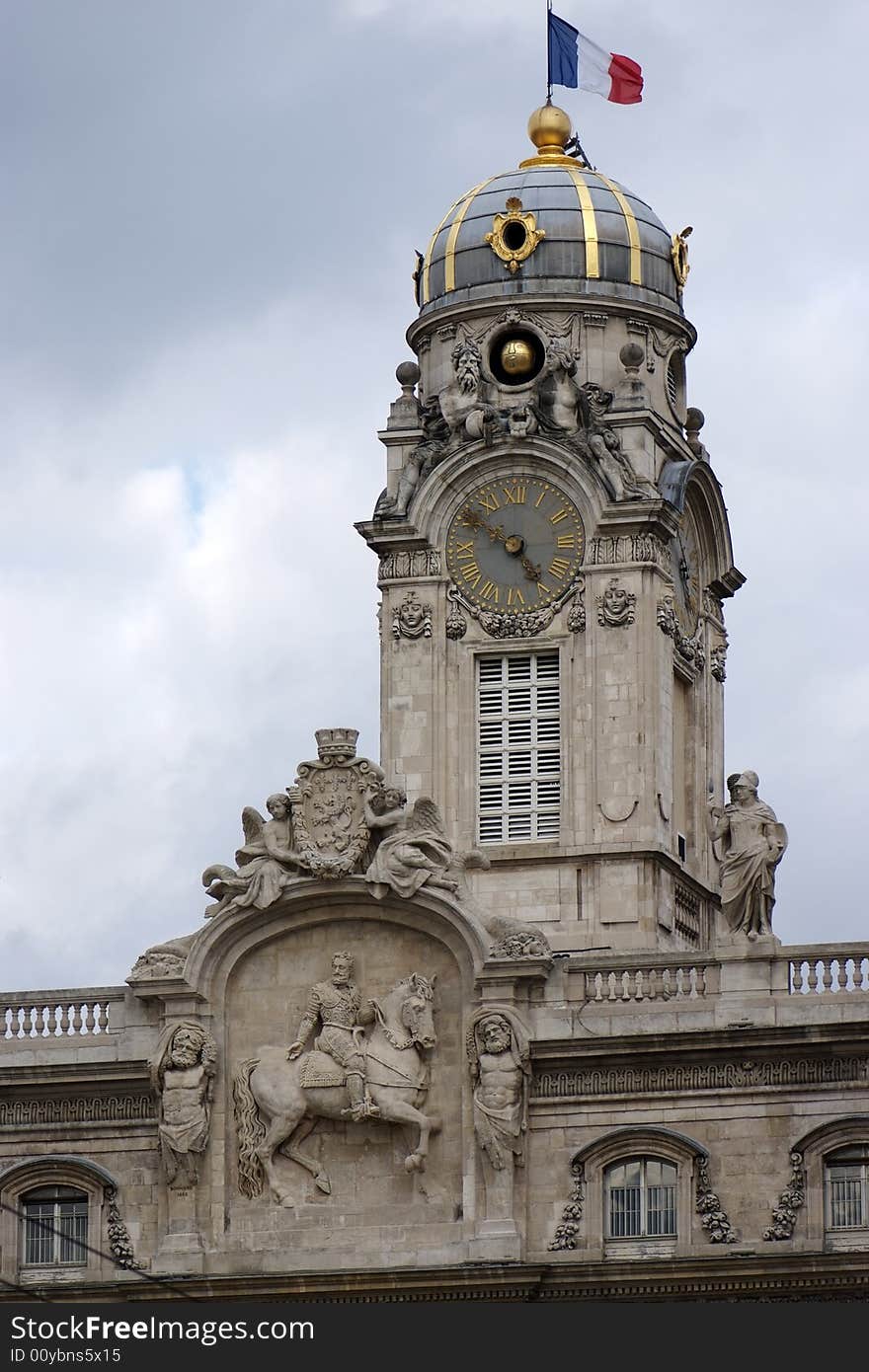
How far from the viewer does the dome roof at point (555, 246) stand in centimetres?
9769

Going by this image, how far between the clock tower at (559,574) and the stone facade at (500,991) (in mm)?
78

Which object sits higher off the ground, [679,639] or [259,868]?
[679,639]

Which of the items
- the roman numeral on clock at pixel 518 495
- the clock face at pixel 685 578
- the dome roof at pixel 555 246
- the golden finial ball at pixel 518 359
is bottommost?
the clock face at pixel 685 578

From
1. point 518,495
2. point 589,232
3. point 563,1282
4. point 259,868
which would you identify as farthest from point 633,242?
point 563,1282

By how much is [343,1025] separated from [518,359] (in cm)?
1489

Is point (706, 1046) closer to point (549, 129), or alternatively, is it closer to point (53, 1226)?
point (53, 1226)

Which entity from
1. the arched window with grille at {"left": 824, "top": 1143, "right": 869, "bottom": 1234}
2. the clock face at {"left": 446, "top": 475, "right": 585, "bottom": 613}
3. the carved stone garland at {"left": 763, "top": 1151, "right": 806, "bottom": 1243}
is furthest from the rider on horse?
the clock face at {"left": 446, "top": 475, "right": 585, "bottom": 613}

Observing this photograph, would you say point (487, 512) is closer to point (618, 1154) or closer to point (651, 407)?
point (651, 407)

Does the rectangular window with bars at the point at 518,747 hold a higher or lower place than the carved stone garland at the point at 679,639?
lower

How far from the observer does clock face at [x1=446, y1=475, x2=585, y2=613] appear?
9556cm

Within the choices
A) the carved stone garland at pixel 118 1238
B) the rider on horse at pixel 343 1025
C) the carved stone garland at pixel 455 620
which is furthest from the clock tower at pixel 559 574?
the carved stone garland at pixel 118 1238

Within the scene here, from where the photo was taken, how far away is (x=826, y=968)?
8719cm

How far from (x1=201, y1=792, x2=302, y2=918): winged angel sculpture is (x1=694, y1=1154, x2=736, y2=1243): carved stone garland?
9.41 metres

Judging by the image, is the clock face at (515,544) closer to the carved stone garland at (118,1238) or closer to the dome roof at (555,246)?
the dome roof at (555,246)
